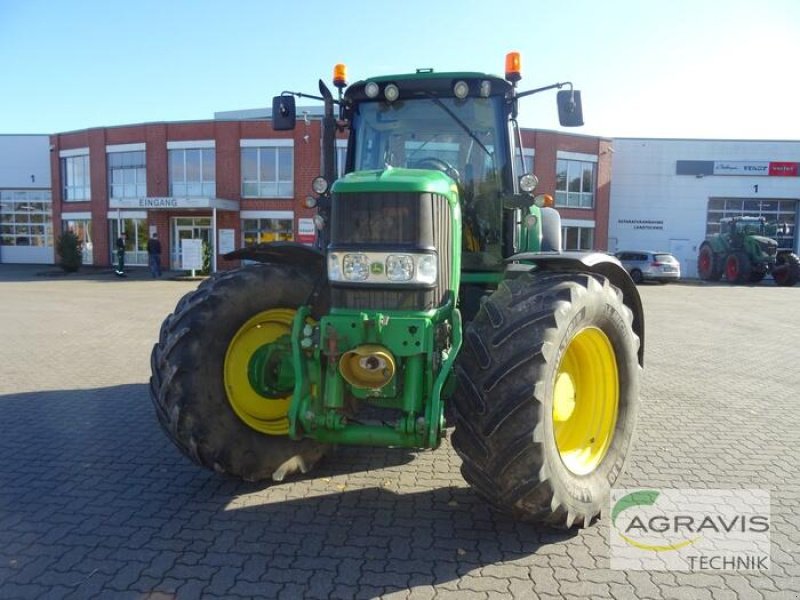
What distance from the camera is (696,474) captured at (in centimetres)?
430

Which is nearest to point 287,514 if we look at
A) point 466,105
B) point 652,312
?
point 466,105

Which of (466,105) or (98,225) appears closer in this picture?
(466,105)

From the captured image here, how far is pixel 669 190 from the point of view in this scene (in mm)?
33812

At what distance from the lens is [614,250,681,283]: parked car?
26.3 m

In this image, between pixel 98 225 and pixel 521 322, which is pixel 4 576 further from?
pixel 98 225

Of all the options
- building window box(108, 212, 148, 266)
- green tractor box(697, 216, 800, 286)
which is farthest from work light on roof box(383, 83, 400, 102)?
building window box(108, 212, 148, 266)

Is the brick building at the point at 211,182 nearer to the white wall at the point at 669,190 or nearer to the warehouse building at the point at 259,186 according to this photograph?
the warehouse building at the point at 259,186

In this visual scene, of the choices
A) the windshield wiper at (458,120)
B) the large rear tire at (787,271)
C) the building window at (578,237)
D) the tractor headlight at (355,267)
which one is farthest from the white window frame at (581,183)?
the tractor headlight at (355,267)

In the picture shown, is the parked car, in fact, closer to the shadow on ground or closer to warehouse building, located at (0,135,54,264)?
the shadow on ground

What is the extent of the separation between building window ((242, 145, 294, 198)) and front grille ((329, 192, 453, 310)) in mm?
25453

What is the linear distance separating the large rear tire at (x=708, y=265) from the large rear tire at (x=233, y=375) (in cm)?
2897

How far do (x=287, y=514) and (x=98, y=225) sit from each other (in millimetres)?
30880

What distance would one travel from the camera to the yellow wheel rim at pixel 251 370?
3.91 m

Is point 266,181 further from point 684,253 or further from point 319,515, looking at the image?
point 319,515
